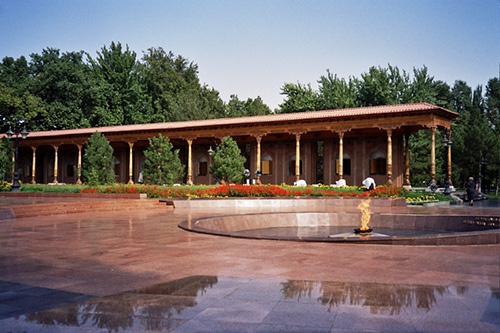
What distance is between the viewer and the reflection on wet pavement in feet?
9.85

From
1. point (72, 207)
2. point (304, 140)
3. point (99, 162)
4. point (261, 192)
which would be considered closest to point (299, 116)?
point (304, 140)

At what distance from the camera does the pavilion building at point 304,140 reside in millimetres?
24891

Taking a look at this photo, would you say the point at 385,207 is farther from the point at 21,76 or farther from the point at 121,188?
the point at 21,76

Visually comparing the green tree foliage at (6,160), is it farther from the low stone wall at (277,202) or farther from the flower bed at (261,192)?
the low stone wall at (277,202)

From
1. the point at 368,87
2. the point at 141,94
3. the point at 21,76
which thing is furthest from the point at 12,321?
the point at 141,94

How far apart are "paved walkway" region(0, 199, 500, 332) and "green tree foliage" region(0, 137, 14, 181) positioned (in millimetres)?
25350

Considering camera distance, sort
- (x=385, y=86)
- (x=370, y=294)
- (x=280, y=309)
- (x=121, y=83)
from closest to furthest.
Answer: (x=280, y=309)
(x=370, y=294)
(x=385, y=86)
(x=121, y=83)

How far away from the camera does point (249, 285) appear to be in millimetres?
4168

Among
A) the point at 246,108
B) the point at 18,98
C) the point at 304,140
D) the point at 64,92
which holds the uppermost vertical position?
the point at 246,108

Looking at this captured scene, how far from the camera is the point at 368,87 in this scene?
4194 centimetres

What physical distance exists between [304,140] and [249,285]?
89.9 feet

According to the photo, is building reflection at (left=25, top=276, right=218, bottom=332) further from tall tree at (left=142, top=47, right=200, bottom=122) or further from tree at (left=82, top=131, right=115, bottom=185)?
tall tree at (left=142, top=47, right=200, bottom=122)

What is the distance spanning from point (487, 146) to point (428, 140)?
4654 mm

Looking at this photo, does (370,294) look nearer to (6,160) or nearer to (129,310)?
(129,310)
